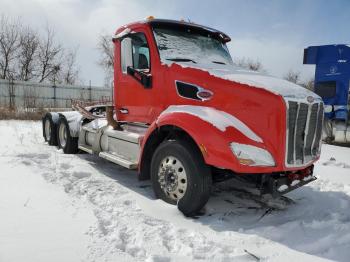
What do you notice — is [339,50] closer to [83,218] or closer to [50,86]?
[83,218]

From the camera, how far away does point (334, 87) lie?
1135cm

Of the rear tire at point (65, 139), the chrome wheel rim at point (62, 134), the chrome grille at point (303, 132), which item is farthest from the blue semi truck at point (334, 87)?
the chrome wheel rim at point (62, 134)

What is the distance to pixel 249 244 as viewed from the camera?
3.40 m

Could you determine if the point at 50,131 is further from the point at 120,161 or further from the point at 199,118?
the point at 199,118

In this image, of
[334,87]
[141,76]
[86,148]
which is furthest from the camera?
[334,87]

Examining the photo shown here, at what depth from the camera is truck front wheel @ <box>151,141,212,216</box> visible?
3.93 metres

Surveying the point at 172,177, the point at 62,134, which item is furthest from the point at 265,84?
the point at 62,134

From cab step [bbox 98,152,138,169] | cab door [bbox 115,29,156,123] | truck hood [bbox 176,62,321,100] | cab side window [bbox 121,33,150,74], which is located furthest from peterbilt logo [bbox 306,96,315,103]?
cab step [bbox 98,152,138,169]

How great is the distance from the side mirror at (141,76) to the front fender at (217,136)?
1260 millimetres

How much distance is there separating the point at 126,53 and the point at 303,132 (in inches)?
121

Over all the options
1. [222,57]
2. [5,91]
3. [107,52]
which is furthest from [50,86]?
[222,57]

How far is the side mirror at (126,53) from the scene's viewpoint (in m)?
5.43

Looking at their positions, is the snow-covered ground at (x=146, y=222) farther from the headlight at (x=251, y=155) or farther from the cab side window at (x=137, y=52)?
the cab side window at (x=137, y=52)

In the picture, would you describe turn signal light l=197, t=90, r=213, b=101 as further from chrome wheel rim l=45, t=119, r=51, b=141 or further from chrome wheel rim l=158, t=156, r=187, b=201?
chrome wheel rim l=45, t=119, r=51, b=141
